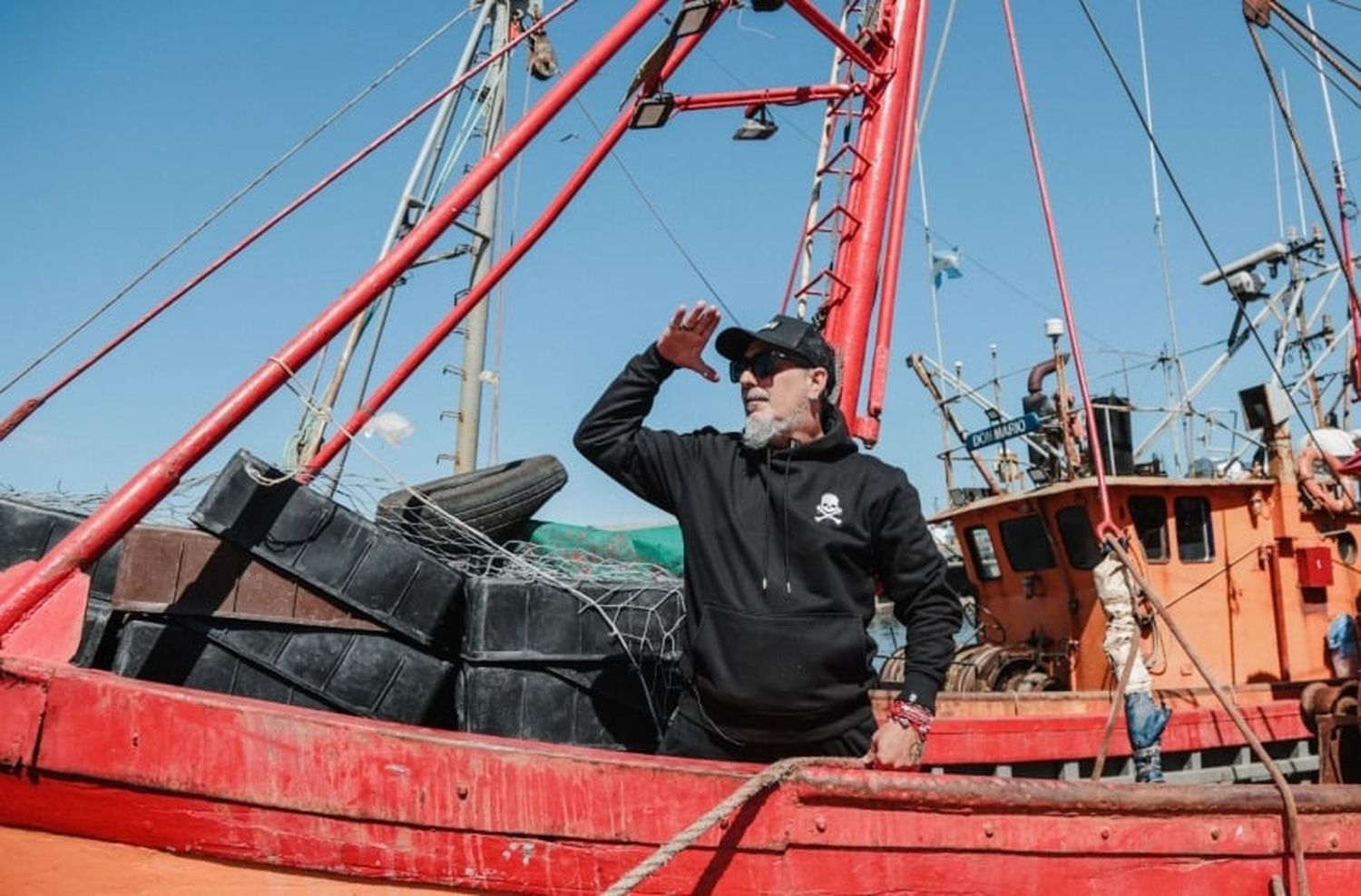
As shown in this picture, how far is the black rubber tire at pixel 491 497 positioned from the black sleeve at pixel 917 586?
1988 millimetres

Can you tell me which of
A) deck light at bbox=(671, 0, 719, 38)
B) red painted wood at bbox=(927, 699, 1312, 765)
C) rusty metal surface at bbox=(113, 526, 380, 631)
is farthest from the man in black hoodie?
red painted wood at bbox=(927, 699, 1312, 765)

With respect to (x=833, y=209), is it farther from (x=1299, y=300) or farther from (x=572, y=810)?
(x=1299, y=300)

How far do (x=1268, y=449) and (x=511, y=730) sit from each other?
932 centimetres

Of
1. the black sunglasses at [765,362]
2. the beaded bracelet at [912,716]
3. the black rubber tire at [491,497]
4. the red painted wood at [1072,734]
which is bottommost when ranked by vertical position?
the red painted wood at [1072,734]

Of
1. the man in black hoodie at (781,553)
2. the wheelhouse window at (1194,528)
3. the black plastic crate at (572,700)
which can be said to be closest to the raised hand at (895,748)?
the man in black hoodie at (781,553)

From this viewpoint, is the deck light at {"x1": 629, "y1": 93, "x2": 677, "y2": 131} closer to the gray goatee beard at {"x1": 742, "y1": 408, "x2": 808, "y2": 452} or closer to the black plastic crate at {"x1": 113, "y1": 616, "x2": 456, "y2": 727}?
the gray goatee beard at {"x1": 742, "y1": 408, "x2": 808, "y2": 452}

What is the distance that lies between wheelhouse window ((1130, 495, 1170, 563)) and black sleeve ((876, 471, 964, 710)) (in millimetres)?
7460

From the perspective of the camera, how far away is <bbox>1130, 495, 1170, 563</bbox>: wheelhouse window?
9.42 m

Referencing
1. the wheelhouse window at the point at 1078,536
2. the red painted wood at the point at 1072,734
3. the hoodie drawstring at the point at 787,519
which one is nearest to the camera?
the hoodie drawstring at the point at 787,519

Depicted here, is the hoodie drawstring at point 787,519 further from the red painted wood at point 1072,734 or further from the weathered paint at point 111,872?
the red painted wood at point 1072,734

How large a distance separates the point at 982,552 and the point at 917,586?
8.87 meters

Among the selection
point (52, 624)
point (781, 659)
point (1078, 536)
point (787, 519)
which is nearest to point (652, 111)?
point (787, 519)

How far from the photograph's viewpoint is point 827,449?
2980mm

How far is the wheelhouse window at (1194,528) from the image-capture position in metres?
9.45
